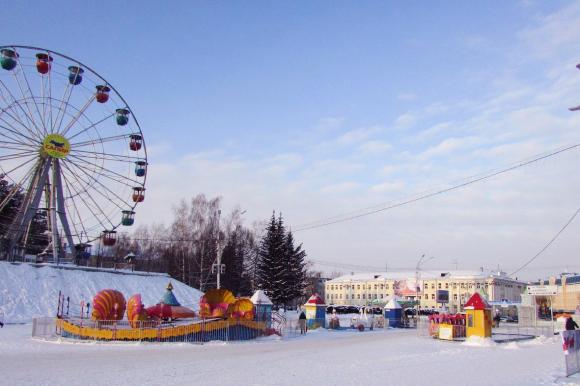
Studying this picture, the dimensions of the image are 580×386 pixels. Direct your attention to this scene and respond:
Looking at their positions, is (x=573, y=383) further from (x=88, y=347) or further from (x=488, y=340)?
(x=88, y=347)

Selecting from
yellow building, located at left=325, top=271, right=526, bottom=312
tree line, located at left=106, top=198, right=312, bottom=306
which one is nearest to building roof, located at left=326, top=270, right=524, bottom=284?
yellow building, located at left=325, top=271, right=526, bottom=312

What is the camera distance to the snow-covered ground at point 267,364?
13289mm

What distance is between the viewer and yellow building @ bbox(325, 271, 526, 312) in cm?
10991

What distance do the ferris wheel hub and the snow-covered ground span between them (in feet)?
59.5

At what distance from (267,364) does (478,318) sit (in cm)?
1527

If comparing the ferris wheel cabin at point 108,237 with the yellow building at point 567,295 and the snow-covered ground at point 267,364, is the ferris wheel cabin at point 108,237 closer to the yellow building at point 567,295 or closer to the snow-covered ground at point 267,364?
the snow-covered ground at point 267,364

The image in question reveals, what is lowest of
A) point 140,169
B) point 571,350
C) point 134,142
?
point 571,350

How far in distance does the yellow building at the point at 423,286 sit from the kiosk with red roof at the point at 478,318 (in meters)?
73.9

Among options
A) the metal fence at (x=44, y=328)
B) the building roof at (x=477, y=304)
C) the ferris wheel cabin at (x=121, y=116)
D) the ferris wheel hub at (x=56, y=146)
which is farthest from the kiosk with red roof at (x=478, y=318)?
the ferris wheel hub at (x=56, y=146)

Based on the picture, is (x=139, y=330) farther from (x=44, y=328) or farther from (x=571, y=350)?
(x=571, y=350)

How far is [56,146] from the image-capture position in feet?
131

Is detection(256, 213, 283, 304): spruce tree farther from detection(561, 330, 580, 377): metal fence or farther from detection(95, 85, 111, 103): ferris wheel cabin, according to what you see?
detection(561, 330, 580, 377): metal fence

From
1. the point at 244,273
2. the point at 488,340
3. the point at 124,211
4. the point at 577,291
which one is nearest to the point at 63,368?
the point at 488,340

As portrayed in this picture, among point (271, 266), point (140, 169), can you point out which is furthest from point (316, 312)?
point (140, 169)
